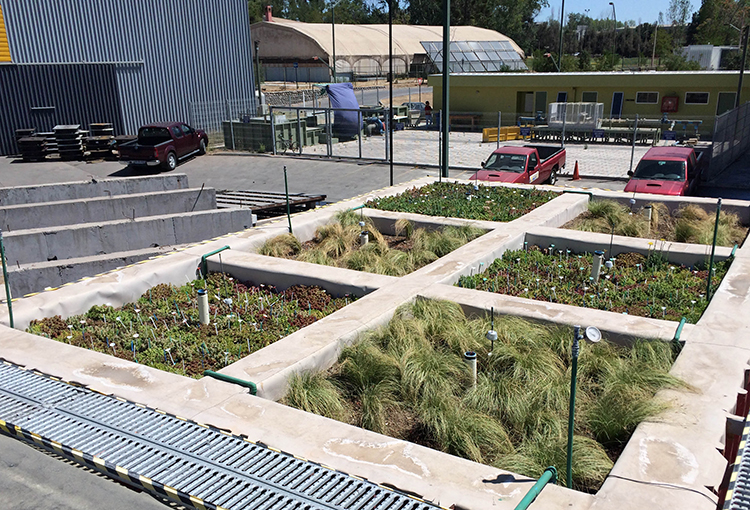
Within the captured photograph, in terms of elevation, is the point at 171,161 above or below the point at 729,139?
below

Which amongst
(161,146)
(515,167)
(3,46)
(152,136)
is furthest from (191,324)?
(3,46)

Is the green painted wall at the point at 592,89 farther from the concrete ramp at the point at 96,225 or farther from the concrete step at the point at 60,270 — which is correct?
the concrete step at the point at 60,270

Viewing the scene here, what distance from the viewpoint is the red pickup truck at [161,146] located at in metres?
24.0

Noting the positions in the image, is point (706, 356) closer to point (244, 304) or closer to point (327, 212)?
point (244, 304)

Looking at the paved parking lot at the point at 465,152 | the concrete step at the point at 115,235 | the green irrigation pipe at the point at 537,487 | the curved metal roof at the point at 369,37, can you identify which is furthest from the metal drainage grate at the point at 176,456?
the curved metal roof at the point at 369,37

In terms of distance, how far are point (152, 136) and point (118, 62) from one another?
18.3 ft

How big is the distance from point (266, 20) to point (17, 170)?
66.9 meters

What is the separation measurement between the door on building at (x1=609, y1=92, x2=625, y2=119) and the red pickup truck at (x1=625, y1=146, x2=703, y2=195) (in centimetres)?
1698

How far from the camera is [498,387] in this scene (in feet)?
22.0

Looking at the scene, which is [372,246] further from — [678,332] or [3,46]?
[3,46]

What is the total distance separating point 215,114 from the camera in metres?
31.9

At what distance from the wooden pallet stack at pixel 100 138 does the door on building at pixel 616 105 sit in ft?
81.7

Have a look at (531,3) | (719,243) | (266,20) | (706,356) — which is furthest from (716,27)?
(706,356)

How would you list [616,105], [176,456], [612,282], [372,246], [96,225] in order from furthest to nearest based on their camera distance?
[616,105] < [96,225] < [372,246] < [612,282] < [176,456]
